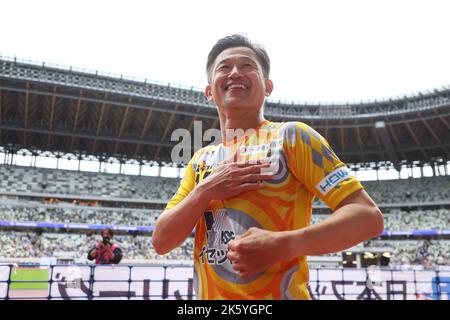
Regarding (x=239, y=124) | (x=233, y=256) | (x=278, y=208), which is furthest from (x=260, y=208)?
(x=239, y=124)

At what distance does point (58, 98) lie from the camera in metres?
30.9

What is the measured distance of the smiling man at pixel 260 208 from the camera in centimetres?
112

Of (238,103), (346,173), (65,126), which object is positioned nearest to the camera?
(346,173)

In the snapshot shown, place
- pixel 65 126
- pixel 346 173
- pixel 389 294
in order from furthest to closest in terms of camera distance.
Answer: pixel 65 126 → pixel 389 294 → pixel 346 173

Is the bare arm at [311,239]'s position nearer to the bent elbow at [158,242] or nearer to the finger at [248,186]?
the finger at [248,186]

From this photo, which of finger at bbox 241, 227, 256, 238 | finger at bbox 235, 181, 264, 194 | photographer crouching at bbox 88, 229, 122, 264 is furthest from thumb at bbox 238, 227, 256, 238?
photographer crouching at bbox 88, 229, 122, 264

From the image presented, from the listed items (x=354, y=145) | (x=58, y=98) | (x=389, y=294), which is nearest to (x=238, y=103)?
(x=389, y=294)

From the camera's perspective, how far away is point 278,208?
1240mm

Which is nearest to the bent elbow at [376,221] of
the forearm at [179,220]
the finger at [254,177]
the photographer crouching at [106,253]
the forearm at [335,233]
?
the forearm at [335,233]

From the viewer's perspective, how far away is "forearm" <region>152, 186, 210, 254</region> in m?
1.28

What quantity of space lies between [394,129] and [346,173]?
3768 centimetres

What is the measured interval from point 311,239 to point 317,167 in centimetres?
24

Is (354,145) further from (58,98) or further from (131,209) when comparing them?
(58,98)

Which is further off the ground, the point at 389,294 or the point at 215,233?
the point at 215,233
